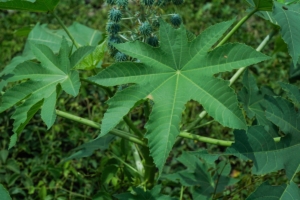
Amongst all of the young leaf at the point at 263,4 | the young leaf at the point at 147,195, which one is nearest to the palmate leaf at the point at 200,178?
the young leaf at the point at 147,195

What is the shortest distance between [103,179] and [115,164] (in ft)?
0.38

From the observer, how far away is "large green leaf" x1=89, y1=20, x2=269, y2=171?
39.4 inches

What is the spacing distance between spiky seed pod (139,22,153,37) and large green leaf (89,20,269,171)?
0.43 ft

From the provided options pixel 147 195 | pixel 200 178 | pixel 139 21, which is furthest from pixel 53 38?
pixel 200 178

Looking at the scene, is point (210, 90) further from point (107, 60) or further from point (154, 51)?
point (107, 60)

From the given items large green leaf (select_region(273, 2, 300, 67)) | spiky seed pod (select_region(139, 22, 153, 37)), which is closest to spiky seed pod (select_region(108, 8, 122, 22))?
spiky seed pod (select_region(139, 22, 153, 37))

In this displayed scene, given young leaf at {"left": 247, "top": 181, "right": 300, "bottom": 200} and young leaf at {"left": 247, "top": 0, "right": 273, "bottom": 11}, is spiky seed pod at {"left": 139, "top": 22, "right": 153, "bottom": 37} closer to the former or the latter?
young leaf at {"left": 247, "top": 0, "right": 273, "bottom": 11}

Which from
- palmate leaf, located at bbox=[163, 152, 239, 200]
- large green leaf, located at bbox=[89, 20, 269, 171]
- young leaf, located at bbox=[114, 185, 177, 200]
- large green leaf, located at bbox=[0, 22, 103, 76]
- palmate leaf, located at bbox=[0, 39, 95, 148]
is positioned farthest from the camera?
large green leaf, located at bbox=[0, 22, 103, 76]

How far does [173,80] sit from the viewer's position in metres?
1.18

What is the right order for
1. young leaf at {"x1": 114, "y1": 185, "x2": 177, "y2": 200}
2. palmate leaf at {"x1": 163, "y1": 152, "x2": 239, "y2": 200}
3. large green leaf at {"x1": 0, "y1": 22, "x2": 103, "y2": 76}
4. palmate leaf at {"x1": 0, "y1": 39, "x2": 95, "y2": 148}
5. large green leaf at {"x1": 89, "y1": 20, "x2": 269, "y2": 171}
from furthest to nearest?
large green leaf at {"x1": 0, "y1": 22, "x2": 103, "y2": 76}
palmate leaf at {"x1": 163, "y1": 152, "x2": 239, "y2": 200}
young leaf at {"x1": 114, "y1": 185, "x2": 177, "y2": 200}
palmate leaf at {"x1": 0, "y1": 39, "x2": 95, "y2": 148}
large green leaf at {"x1": 89, "y1": 20, "x2": 269, "y2": 171}

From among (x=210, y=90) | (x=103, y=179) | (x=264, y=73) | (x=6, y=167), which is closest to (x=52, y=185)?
(x=6, y=167)

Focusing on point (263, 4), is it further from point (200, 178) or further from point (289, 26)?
point (200, 178)

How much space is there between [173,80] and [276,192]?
2.06 feet

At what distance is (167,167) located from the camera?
2166mm
